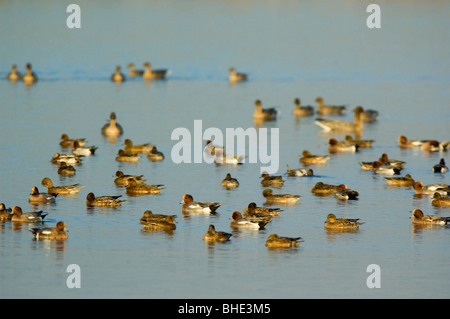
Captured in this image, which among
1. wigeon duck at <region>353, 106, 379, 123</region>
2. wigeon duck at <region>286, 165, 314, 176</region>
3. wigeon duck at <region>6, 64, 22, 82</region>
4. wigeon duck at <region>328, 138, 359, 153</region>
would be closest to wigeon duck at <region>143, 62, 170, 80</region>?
wigeon duck at <region>6, 64, 22, 82</region>

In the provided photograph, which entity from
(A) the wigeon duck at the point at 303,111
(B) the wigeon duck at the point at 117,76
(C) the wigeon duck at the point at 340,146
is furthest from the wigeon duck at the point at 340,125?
(B) the wigeon duck at the point at 117,76

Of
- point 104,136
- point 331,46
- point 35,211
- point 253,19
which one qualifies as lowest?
point 35,211

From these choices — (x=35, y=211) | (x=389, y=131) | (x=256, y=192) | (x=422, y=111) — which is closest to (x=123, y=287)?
(x=35, y=211)

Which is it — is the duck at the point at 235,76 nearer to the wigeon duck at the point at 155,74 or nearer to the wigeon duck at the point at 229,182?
the wigeon duck at the point at 155,74

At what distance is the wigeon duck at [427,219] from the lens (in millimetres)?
24859

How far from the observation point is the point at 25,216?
79.5 ft

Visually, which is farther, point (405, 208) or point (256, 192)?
point (256, 192)

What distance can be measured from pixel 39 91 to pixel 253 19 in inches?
2185

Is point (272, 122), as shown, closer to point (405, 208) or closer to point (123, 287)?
point (405, 208)

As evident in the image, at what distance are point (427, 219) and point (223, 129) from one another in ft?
59.2

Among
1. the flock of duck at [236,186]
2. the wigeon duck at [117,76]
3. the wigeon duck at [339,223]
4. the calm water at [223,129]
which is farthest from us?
the wigeon duck at [117,76]

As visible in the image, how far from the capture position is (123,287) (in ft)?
63.3

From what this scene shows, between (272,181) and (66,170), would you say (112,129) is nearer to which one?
(66,170)

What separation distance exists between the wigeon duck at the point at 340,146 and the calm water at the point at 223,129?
0.76 m
